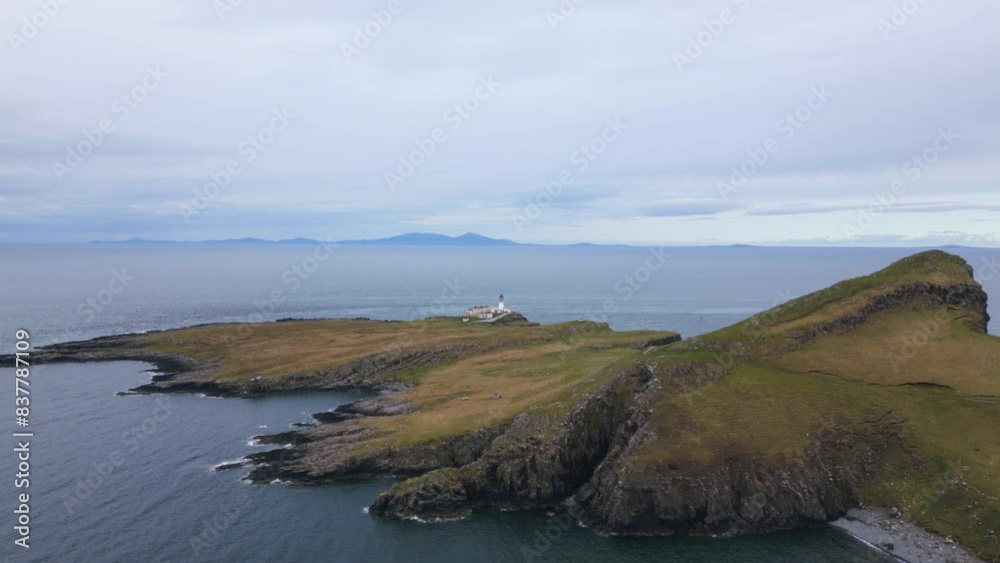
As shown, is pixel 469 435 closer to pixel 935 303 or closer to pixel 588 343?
pixel 588 343

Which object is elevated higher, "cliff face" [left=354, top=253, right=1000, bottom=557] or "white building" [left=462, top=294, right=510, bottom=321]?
"white building" [left=462, top=294, right=510, bottom=321]

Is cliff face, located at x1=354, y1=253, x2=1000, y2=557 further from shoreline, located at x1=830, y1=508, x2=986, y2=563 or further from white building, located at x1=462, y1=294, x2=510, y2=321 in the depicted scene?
white building, located at x1=462, y1=294, x2=510, y2=321

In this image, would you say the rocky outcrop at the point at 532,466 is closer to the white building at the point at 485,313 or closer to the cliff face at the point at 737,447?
the cliff face at the point at 737,447

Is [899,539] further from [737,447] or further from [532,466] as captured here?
[532,466]

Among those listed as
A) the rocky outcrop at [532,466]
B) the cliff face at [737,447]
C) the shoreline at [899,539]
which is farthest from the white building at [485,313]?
the shoreline at [899,539]

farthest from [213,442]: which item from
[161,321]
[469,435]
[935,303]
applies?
[161,321]

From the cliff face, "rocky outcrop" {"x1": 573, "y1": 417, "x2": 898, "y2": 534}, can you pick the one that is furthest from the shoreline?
"rocky outcrop" {"x1": 573, "y1": 417, "x2": 898, "y2": 534}

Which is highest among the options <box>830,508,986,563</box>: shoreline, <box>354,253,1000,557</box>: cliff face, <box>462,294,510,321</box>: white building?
<box>462,294,510,321</box>: white building

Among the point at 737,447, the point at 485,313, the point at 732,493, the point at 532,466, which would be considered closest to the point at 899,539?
the point at 732,493

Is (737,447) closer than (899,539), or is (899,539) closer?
(899,539)
